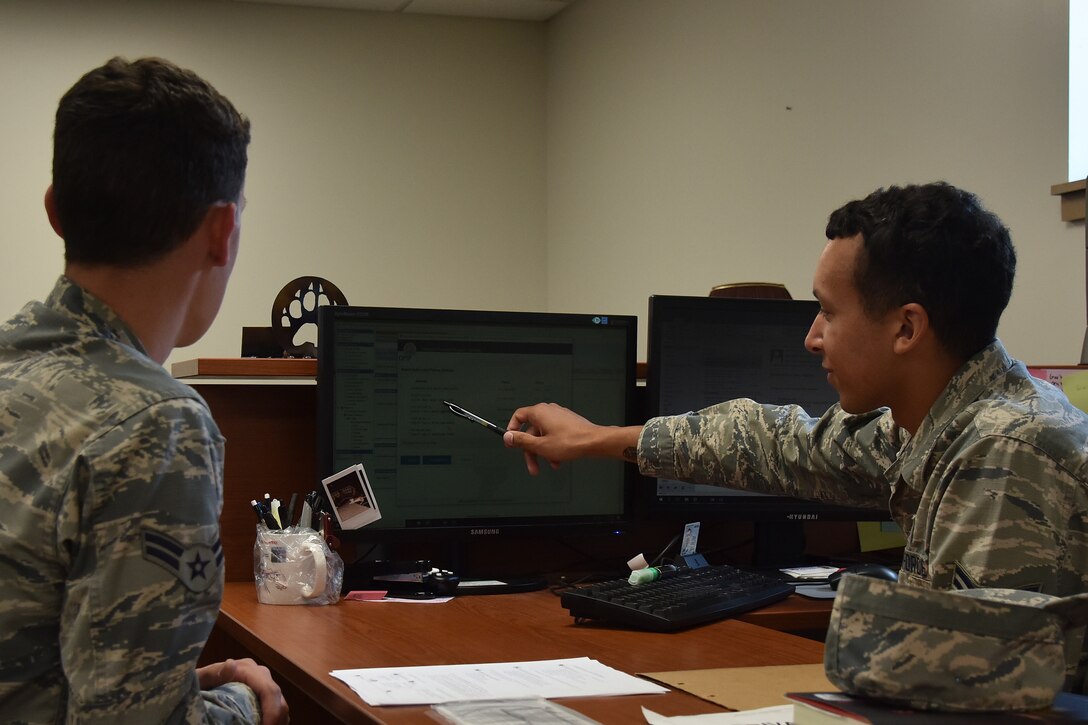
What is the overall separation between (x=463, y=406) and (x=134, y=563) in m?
1.04

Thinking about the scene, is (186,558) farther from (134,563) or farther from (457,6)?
(457,6)

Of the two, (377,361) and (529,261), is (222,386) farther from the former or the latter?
(529,261)

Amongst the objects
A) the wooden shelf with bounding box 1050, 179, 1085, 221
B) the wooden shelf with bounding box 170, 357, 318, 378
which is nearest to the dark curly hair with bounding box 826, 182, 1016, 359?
the wooden shelf with bounding box 170, 357, 318, 378

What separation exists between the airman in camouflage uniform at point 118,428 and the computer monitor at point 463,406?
0.76m

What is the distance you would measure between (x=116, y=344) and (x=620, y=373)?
3.72 feet

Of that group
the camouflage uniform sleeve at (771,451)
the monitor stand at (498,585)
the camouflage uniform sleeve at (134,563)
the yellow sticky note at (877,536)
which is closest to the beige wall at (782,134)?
the yellow sticky note at (877,536)

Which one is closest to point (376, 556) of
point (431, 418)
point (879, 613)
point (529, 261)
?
point (431, 418)

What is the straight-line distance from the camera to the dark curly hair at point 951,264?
131 cm

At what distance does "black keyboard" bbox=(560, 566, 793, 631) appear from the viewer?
1569mm

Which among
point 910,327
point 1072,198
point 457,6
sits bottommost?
point 910,327

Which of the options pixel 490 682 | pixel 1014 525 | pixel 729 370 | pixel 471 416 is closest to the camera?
pixel 1014 525

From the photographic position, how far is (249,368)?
1880mm

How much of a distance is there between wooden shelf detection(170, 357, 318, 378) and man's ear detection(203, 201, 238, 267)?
0.80 m

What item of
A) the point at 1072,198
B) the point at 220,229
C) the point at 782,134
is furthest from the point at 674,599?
the point at 782,134
